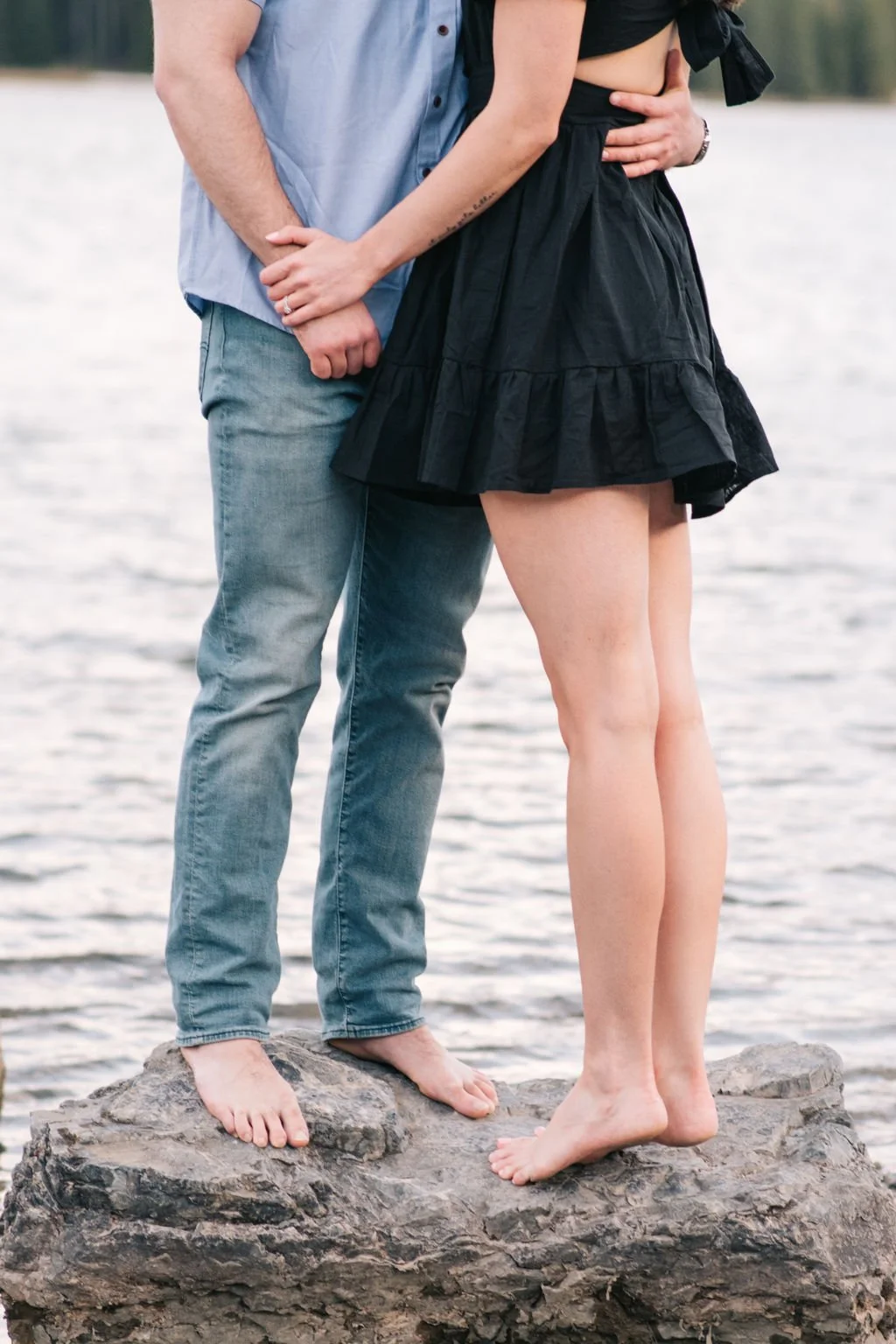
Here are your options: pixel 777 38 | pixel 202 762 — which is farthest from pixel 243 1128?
pixel 777 38

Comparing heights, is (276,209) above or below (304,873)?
above

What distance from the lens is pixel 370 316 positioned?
9.45 feet

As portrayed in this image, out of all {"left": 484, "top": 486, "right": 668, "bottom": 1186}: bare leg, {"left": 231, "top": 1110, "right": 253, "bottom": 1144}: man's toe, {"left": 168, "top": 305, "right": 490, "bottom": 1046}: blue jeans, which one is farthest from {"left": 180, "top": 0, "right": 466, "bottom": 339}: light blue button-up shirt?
{"left": 231, "top": 1110, "right": 253, "bottom": 1144}: man's toe

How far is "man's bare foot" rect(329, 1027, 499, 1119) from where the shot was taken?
3.16 meters

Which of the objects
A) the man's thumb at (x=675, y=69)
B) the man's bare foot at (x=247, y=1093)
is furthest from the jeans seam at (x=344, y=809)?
the man's thumb at (x=675, y=69)

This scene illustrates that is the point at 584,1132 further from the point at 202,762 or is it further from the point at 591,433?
the point at 591,433

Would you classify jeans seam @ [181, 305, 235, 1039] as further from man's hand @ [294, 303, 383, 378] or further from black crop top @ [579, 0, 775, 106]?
black crop top @ [579, 0, 775, 106]

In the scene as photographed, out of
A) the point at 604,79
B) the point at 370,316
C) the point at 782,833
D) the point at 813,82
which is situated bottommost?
the point at 813,82

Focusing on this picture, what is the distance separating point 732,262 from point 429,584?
978 inches

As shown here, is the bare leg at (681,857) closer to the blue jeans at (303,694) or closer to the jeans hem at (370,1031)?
the blue jeans at (303,694)

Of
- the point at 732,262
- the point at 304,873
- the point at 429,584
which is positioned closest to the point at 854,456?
Answer: the point at 304,873

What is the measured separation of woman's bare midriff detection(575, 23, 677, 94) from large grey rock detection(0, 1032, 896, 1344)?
5.17ft

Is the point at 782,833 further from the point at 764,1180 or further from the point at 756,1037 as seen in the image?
the point at 764,1180

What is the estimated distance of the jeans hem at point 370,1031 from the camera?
3217mm
